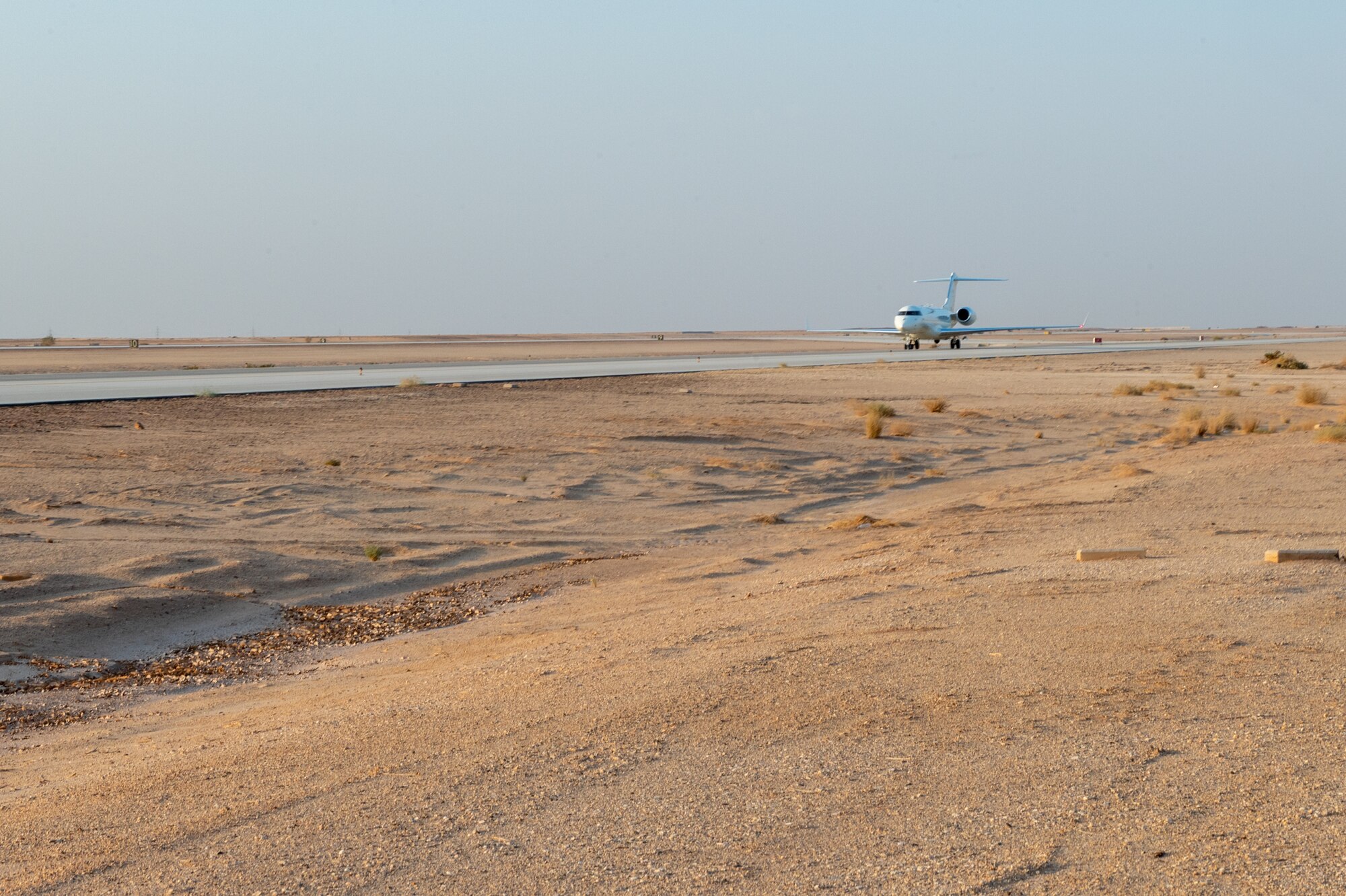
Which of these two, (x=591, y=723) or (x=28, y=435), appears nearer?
(x=591, y=723)

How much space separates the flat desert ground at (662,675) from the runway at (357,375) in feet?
45.7

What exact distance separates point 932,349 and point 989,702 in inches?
2670

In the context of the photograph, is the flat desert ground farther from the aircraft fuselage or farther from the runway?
the aircraft fuselage

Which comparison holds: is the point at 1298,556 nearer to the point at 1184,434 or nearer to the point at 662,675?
the point at 662,675

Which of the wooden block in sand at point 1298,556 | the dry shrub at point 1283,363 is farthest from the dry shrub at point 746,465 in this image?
the dry shrub at point 1283,363

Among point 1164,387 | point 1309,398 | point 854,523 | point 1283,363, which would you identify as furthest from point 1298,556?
point 1283,363

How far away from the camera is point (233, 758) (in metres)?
6.04

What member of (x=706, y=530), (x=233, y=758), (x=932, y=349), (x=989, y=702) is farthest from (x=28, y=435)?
(x=932, y=349)

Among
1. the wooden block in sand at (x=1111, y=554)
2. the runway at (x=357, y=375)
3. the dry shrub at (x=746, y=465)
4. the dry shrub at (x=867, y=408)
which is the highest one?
the runway at (x=357, y=375)

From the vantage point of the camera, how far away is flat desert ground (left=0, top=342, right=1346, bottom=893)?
15.3 ft

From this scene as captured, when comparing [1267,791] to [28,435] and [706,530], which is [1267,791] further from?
[28,435]

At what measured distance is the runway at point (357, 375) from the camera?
106 ft

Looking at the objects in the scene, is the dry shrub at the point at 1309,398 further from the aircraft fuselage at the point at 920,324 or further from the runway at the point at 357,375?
the aircraft fuselage at the point at 920,324

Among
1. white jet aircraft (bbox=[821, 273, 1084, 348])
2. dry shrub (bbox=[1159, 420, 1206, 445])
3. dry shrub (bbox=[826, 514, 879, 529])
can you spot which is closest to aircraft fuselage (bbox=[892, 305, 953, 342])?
white jet aircraft (bbox=[821, 273, 1084, 348])
